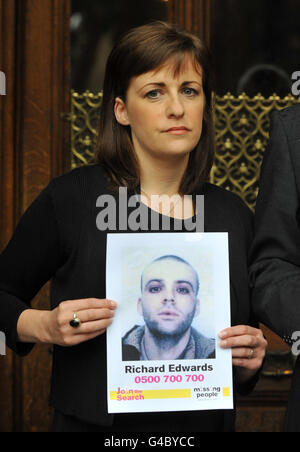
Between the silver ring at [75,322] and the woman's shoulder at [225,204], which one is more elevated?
the woman's shoulder at [225,204]

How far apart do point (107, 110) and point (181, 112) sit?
0.21m

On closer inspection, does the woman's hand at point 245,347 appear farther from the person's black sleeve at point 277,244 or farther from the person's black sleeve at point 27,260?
the person's black sleeve at point 27,260

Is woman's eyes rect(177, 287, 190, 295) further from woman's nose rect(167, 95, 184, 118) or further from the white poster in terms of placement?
woman's nose rect(167, 95, 184, 118)

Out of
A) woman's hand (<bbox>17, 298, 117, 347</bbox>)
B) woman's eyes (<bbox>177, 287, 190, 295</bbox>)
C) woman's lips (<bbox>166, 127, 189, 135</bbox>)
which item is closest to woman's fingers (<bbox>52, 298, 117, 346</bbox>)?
woman's hand (<bbox>17, 298, 117, 347</bbox>)

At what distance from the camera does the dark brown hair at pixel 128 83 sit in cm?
137

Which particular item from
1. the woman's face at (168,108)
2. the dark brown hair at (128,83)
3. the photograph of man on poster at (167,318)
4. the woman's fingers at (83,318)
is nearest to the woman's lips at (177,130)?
the woman's face at (168,108)

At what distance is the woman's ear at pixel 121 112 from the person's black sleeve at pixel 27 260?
0.20 m

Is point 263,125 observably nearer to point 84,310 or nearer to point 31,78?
point 31,78

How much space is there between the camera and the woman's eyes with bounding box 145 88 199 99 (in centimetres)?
137

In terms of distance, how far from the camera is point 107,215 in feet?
4.49

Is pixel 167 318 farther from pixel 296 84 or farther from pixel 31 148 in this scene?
pixel 296 84

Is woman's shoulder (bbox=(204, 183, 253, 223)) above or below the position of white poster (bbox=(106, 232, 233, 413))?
above

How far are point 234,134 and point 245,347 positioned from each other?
132cm
